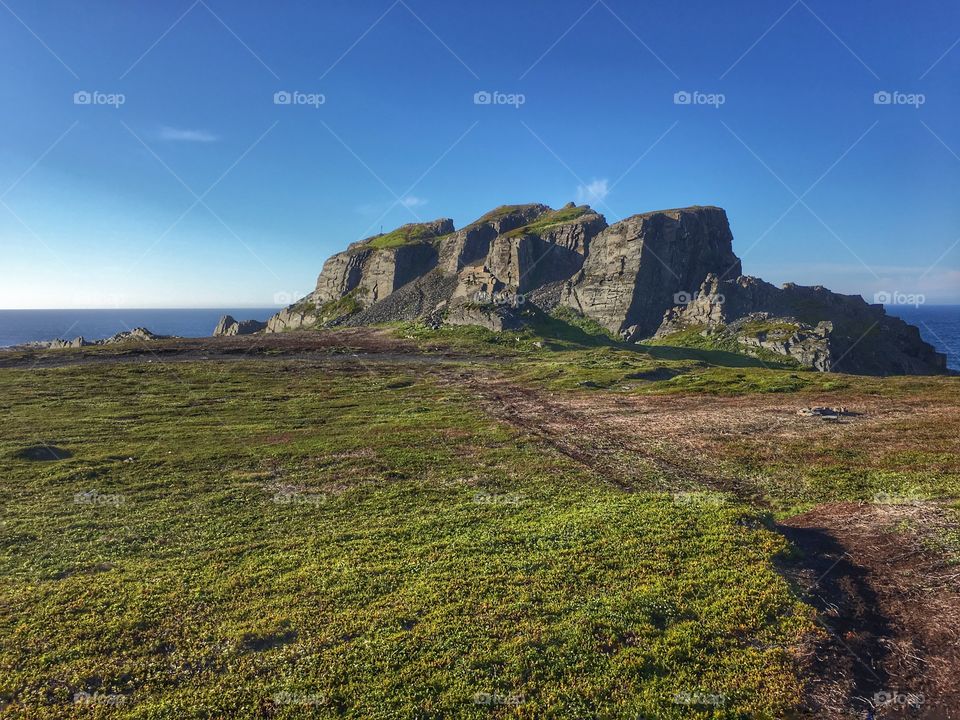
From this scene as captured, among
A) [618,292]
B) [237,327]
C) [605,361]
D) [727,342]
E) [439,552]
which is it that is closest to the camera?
[439,552]

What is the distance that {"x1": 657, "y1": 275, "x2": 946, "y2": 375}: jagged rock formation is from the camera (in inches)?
3684

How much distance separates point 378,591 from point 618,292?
117999mm

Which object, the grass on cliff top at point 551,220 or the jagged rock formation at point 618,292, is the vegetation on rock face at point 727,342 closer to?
the jagged rock formation at point 618,292

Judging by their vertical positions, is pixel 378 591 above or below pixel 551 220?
below

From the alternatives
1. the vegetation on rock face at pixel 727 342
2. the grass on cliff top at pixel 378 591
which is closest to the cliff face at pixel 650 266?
the vegetation on rock face at pixel 727 342

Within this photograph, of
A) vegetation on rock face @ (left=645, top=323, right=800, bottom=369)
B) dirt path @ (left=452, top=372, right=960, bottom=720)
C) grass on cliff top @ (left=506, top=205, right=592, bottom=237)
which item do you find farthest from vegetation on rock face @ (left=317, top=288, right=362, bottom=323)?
dirt path @ (left=452, top=372, right=960, bottom=720)

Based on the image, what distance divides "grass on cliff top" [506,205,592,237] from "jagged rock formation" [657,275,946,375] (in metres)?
51.7

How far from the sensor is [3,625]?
49.7 feet

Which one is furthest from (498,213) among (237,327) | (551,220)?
(237,327)

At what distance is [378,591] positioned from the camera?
17.0 meters

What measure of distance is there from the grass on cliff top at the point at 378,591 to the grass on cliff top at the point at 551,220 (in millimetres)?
128941

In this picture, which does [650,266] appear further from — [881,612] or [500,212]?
[881,612]

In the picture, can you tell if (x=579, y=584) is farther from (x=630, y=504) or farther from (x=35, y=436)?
(x=35, y=436)

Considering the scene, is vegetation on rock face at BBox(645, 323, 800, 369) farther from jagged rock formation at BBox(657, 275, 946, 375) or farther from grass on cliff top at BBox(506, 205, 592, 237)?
grass on cliff top at BBox(506, 205, 592, 237)
